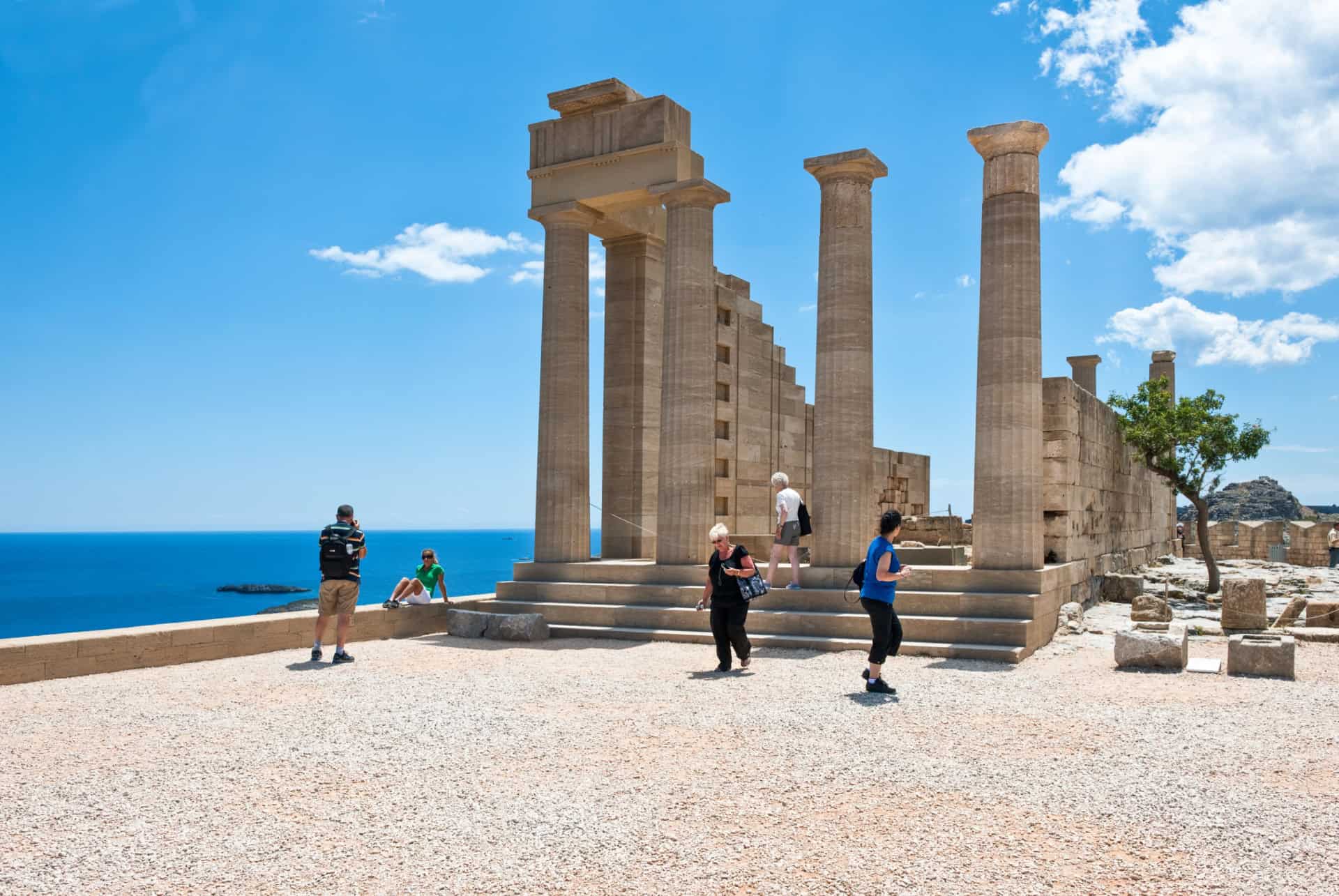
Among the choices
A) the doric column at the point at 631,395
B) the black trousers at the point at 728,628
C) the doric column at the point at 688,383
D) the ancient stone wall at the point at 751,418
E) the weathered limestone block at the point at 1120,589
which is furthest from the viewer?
the ancient stone wall at the point at 751,418

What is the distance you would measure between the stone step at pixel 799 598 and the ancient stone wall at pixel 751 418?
4457 millimetres

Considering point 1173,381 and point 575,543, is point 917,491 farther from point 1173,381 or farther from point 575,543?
point 575,543

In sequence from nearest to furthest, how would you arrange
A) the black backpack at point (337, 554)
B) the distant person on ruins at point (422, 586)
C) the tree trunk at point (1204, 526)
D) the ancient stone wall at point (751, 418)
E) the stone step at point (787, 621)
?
the black backpack at point (337, 554), the stone step at point (787, 621), the distant person on ruins at point (422, 586), the ancient stone wall at point (751, 418), the tree trunk at point (1204, 526)

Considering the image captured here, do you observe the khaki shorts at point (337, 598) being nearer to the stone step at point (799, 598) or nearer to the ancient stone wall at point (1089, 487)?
the stone step at point (799, 598)

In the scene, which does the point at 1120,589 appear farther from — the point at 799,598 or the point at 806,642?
the point at 806,642

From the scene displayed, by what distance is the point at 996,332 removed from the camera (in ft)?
50.0

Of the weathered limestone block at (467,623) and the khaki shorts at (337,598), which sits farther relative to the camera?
the weathered limestone block at (467,623)

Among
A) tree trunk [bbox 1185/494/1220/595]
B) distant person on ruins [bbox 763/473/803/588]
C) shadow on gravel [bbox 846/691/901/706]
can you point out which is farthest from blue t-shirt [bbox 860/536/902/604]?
tree trunk [bbox 1185/494/1220/595]

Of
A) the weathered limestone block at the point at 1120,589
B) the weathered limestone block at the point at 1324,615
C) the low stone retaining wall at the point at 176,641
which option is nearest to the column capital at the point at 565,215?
the low stone retaining wall at the point at 176,641

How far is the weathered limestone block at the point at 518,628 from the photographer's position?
1566 centimetres

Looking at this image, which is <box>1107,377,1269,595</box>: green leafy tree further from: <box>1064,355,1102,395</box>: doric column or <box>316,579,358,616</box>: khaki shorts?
<box>316,579,358,616</box>: khaki shorts

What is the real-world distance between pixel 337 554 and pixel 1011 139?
11.8 metres

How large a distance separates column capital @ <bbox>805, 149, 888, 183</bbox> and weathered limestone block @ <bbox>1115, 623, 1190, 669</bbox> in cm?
823

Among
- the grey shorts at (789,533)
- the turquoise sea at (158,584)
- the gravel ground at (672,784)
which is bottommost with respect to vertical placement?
the turquoise sea at (158,584)
